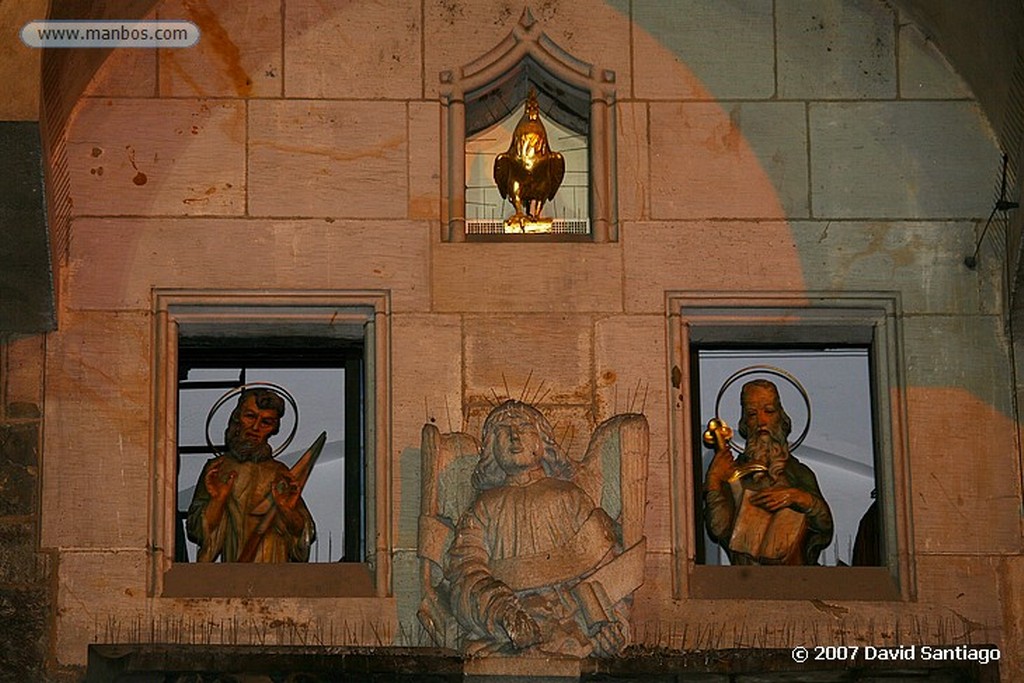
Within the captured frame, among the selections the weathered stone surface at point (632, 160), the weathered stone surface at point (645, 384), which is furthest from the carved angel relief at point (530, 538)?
the weathered stone surface at point (632, 160)

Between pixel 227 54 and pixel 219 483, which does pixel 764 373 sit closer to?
pixel 219 483

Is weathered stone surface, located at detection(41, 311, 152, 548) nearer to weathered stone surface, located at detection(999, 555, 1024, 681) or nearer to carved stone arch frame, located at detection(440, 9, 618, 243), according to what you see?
carved stone arch frame, located at detection(440, 9, 618, 243)

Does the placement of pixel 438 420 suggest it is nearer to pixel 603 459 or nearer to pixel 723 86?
pixel 603 459

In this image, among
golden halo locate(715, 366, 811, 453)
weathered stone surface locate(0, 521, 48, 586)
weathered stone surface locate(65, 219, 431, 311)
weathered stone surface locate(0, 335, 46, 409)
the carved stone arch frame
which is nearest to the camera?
weathered stone surface locate(0, 521, 48, 586)

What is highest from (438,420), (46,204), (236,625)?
(46,204)

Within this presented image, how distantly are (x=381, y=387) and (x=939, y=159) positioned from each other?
267cm

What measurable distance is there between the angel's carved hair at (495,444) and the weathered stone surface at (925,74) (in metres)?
2.34

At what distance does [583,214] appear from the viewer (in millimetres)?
12805

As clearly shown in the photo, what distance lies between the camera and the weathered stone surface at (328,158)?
40.1 feet

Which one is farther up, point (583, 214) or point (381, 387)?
point (583, 214)

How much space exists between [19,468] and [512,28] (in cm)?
290

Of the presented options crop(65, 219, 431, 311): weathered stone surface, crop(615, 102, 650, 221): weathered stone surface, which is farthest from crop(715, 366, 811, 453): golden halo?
crop(65, 219, 431, 311): weathered stone surface

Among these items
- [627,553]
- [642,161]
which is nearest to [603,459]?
[627,553]

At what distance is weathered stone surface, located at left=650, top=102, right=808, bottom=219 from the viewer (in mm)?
12320
